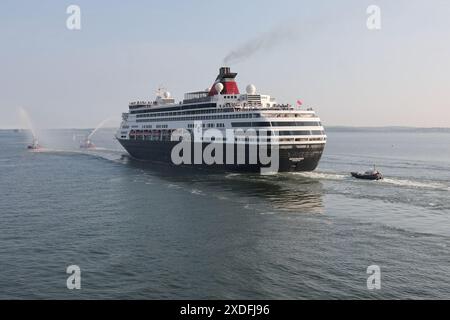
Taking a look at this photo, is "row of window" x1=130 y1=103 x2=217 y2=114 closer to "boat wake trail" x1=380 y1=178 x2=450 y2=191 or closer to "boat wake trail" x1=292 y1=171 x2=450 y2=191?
"boat wake trail" x1=292 y1=171 x2=450 y2=191

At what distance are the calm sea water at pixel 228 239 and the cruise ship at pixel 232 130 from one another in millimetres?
7544

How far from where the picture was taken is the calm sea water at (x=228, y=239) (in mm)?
28203

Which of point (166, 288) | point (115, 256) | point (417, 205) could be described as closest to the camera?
point (166, 288)

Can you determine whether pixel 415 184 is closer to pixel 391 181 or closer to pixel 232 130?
pixel 391 181

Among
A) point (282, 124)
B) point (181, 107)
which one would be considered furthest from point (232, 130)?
point (181, 107)

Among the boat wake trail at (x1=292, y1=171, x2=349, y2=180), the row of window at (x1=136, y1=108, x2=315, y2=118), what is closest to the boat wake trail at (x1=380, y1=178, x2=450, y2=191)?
the boat wake trail at (x1=292, y1=171, x2=349, y2=180)

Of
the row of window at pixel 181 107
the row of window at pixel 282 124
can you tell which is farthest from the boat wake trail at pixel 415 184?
the row of window at pixel 181 107

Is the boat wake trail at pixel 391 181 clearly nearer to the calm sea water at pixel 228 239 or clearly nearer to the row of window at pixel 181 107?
the calm sea water at pixel 228 239

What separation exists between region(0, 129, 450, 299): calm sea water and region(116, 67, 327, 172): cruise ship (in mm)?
7544

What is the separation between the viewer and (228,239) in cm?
3884

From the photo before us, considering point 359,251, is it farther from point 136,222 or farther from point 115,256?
point 136,222
